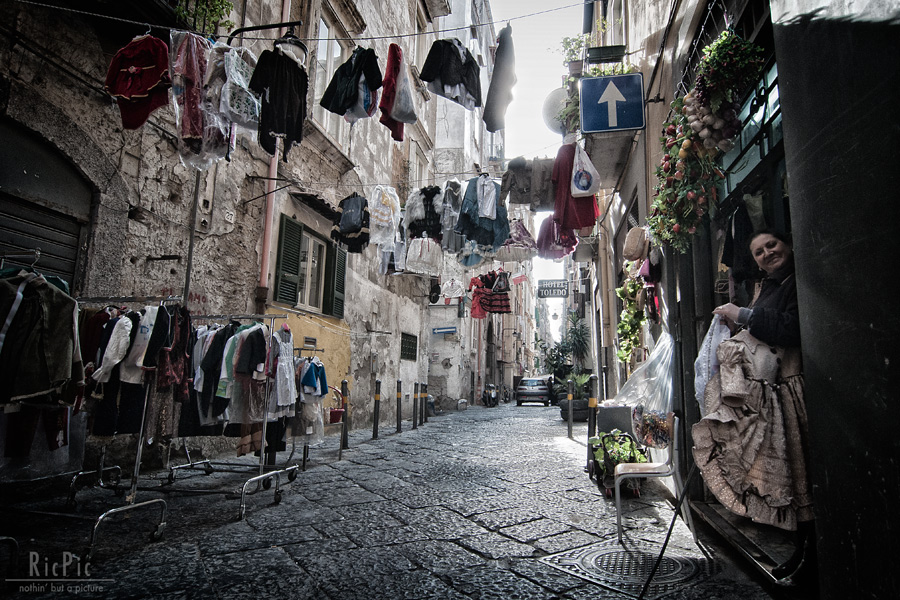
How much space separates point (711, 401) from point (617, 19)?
7776 mm

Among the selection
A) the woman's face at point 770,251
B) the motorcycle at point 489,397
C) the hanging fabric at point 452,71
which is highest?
the hanging fabric at point 452,71

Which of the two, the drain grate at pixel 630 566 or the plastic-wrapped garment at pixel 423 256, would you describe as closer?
the drain grate at pixel 630 566

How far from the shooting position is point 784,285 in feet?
8.17

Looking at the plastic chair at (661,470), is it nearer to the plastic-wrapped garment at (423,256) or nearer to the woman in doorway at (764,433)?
the woman in doorway at (764,433)

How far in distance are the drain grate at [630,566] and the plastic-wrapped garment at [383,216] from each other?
706 cm

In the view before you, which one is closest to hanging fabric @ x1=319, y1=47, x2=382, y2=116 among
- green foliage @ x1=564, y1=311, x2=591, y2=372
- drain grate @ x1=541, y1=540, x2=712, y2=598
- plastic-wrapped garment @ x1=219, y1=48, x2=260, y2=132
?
plastic-wrapped garment @ x1=219, y1=48, x2=260, y2=132

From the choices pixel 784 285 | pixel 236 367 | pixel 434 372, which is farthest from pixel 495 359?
pixel 784 285

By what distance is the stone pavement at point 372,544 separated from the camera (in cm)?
256

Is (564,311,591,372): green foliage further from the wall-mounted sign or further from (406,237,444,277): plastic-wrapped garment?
(406,237,444,277): plastic-wrapped garment

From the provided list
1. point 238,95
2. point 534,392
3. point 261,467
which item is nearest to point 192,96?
point 238,95

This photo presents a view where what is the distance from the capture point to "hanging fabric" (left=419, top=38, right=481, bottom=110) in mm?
6852

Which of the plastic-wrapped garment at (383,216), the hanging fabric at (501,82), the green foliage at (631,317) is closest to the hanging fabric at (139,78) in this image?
the hanging fabric at (501,82)

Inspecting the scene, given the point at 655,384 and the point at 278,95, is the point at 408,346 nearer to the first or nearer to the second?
the point at 278,95

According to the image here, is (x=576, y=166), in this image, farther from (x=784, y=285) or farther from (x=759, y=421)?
(x=759, y=421)
